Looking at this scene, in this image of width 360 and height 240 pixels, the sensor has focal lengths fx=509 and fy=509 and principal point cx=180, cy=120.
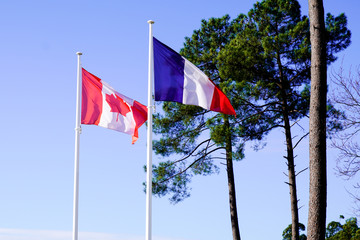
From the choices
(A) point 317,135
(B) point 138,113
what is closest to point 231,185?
(B) point 138,113

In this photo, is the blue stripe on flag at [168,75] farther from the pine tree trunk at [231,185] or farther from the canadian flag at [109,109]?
the pine tree trunk at [231,185]

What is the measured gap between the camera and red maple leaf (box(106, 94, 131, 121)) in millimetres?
11516

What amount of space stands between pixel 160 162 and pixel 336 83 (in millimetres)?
9531

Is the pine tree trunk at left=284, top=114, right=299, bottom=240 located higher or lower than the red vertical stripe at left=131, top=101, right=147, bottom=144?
lower

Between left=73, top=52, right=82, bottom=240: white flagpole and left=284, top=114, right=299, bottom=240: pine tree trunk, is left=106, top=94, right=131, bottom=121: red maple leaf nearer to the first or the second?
left=73, top=52, right=82, bottom=240: white flagpole

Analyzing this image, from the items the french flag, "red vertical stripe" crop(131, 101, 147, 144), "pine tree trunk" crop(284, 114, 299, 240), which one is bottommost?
"pine tree trunk" crop(284, 114, 299, 240)

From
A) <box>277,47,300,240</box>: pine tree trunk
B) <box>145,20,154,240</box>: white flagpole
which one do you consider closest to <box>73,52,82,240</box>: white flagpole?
<box>145,20,154,240</box>: white flagpole

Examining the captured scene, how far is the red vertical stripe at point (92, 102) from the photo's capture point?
11.6 metres

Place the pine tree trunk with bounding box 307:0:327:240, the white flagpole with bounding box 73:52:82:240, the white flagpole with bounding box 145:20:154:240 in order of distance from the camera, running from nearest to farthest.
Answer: the pine tree trunk with bounding box 307:0:327:240
the white flagpole with bounding box 145:20:154:240
the white flagpole with bounding box 73:52:82:240

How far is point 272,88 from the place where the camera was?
2102 centimetres

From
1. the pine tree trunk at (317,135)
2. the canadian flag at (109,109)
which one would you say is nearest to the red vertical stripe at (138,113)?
the canadian flag at (109,109)

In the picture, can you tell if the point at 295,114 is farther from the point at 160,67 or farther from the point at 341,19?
the point at 160,67

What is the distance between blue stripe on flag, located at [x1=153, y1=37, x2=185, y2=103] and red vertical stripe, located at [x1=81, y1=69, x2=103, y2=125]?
4.67 ft

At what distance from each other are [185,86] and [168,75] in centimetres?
46
